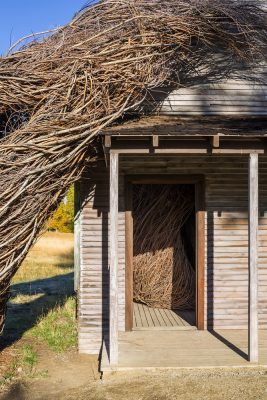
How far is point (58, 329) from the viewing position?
8.91 metres

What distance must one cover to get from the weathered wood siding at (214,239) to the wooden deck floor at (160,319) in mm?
547

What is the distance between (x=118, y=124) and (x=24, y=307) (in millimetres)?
6059

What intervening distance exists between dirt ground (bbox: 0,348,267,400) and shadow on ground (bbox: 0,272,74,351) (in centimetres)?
174

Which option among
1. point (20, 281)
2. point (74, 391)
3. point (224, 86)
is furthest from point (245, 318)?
point (20, 281)

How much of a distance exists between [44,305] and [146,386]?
6558 millimetres

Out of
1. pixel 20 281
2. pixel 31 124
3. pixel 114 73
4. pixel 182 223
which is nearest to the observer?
pixel 31 124

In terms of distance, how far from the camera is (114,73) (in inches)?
288

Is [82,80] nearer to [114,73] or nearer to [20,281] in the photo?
[114,73]

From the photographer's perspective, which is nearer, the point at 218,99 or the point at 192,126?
the point at 192,126

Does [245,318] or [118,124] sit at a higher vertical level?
[118,124]

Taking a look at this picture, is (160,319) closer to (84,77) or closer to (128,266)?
(128,266)

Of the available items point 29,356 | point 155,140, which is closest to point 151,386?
point 29,356

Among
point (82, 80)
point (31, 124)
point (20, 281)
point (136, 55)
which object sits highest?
point (136, 55)

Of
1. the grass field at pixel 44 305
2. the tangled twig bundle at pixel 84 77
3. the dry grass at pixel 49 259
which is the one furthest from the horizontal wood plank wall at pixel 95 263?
the dry grass at pixel 49 259
